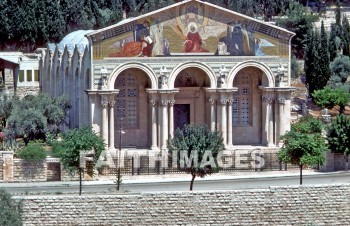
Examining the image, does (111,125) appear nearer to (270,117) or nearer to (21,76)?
(270,117)

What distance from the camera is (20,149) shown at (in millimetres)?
68062

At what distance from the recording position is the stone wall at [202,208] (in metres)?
52.5

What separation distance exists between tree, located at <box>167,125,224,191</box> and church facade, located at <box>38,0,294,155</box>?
34.3ft

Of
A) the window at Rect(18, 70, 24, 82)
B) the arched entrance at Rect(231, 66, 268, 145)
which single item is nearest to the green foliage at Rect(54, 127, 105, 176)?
the arched entrance at Rect(231, 66, 268, 145)

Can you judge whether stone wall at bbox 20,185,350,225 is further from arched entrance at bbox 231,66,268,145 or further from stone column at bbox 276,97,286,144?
arched entrance at bbox 231,66,268,145

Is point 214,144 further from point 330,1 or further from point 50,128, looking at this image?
point 330,1

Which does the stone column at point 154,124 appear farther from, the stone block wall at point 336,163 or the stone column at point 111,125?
the stone block wall at point 336,163

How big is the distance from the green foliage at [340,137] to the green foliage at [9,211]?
2231cm

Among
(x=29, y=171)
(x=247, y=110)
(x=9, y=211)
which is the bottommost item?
(x=9, y=211)

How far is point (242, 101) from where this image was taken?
2995 inches

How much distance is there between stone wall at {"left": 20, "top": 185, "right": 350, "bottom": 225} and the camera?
172ft

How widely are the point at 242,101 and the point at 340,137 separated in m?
10.5

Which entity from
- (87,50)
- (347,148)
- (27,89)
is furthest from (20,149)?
(27,89)

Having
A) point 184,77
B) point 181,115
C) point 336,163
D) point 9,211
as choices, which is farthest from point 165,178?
point 9,211
